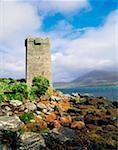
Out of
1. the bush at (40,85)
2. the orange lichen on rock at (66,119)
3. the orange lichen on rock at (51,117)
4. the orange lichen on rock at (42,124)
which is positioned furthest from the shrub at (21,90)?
the orange lichen on rock at (42,124)

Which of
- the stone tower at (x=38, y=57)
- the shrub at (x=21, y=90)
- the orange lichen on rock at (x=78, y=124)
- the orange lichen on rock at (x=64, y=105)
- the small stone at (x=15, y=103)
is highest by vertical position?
the stone tower at (x=38, y=57)

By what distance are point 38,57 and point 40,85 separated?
13.8 ft

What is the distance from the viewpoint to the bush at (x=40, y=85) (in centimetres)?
4008

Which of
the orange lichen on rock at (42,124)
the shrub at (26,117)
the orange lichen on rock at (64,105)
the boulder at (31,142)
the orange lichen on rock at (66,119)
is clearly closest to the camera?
the boulder at (31,142)

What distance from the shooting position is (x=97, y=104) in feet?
131

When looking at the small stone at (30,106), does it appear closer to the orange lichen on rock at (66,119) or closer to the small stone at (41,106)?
the small stone at (41,106)

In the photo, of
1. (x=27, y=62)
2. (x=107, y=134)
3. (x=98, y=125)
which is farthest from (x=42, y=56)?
(x=107, y=134)

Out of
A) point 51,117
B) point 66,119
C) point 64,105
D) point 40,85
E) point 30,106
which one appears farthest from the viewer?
point 40,85

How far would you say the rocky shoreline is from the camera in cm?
2366

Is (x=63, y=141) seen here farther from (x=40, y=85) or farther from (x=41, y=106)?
(x=40, y=85)

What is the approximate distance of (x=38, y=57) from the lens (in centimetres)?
4375

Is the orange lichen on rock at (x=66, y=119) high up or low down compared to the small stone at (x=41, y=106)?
down

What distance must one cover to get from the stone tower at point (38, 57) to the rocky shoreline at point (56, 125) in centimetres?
519

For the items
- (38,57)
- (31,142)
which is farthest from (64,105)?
(31,142)
